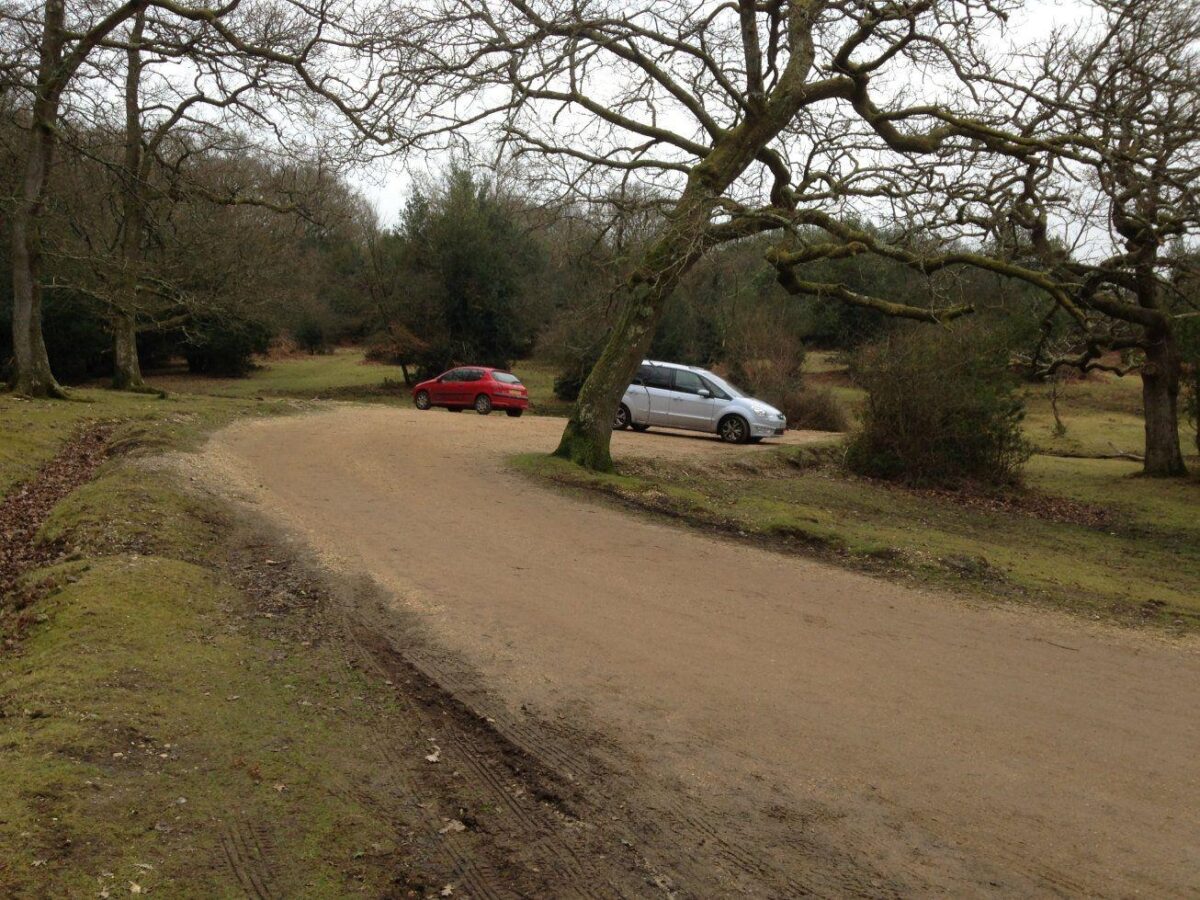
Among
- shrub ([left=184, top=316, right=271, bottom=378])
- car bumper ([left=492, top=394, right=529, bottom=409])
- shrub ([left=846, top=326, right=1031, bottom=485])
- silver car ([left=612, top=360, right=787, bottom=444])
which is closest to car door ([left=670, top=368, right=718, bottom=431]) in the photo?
silver car ([left=612, top=360, right=787, bottom=444])

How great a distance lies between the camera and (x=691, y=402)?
2633 centimetres

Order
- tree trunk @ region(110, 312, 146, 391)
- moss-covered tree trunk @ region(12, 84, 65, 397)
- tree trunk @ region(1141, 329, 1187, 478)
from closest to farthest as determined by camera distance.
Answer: moss-covered tree trunk @ region(12, 84, 65, 397), tree trunk @ region(1141, 329, 1187, 478), tree trunk @ region(110, 312, 146, 391)

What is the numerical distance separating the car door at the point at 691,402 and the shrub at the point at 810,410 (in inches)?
362

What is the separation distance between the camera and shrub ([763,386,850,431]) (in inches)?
1374

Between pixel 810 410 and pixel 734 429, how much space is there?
33.1ft

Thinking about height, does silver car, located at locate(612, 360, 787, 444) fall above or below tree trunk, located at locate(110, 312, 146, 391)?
below

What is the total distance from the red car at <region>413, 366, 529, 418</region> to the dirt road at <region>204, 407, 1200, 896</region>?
2004 cm

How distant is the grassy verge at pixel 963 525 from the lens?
1128 cm

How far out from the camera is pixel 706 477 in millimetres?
18734

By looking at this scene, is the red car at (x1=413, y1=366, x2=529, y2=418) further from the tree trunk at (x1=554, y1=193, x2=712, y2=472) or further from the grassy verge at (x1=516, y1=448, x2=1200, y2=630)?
the tree trunk at (x1=554, y1=193, x2=712, y2=472)

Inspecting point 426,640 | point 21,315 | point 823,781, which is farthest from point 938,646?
point 21,315

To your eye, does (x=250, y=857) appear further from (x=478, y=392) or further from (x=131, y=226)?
(x=478, y=392)

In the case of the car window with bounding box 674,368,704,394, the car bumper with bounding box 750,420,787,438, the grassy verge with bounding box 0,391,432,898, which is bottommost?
the grassy verge with bounding box 0,391,432,898

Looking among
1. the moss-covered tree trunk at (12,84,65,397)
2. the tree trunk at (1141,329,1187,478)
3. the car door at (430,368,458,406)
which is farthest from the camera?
the car door at (430,368,458,406)
